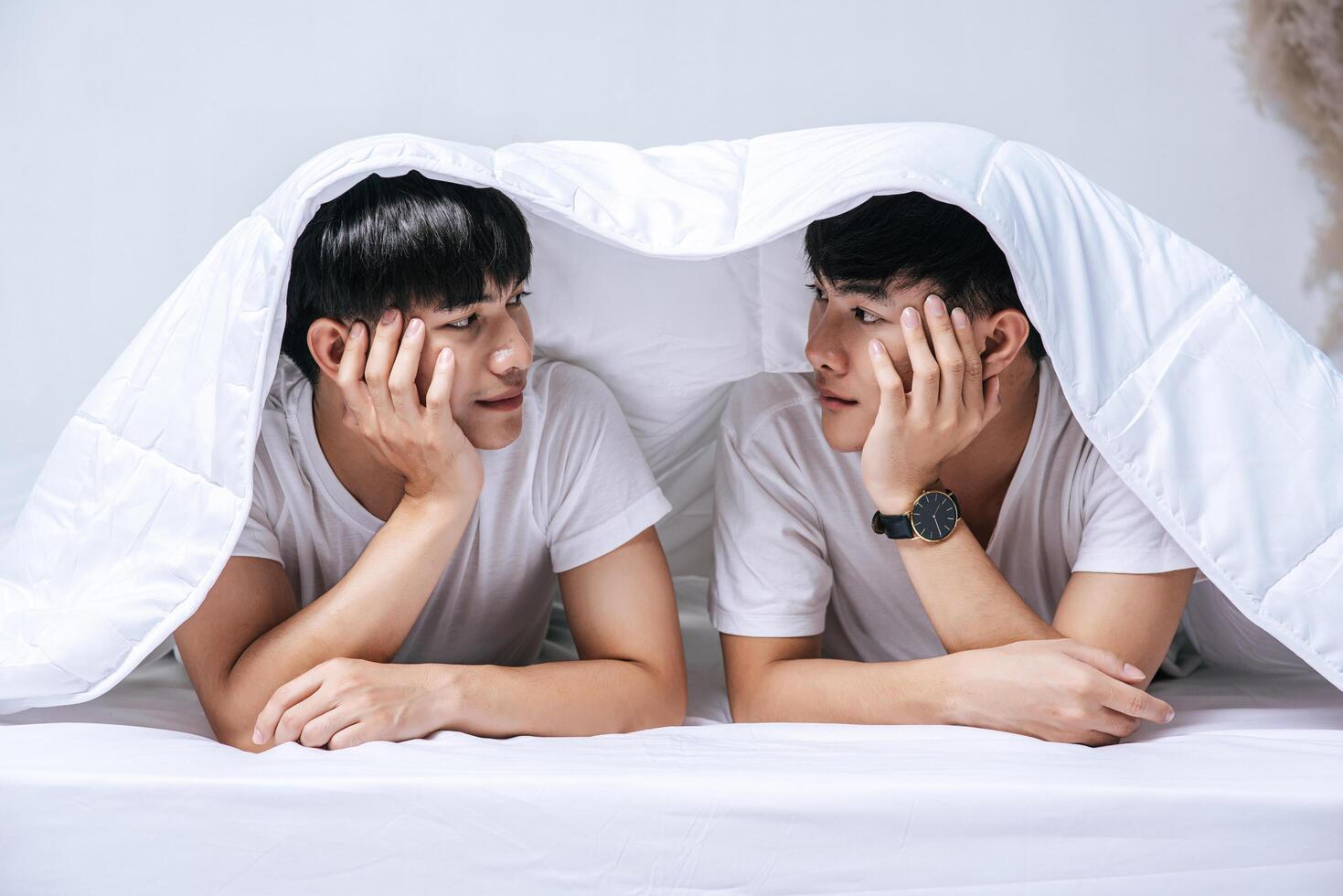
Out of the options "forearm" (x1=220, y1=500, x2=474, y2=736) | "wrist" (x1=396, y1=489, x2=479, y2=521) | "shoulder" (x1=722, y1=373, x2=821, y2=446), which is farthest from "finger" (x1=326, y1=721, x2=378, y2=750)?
"shoulder" (x1=722, y1=373, x2=821, y2=446)

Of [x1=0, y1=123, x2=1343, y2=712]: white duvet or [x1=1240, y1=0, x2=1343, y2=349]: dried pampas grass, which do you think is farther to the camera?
[x1=1240, y1=0, x2=1343, y2=349]: dried pampas grass

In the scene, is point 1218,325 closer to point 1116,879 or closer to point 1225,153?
point 1116,879

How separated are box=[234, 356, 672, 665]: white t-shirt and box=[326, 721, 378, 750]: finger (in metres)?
0.24

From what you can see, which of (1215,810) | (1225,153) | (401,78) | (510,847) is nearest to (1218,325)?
(1215,810)

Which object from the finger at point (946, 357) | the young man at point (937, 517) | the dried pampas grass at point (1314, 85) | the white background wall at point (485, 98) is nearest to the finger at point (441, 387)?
the young man at point (937, 517)

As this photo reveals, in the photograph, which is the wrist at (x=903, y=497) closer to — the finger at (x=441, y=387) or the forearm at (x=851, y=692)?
the forearm at (x=851, y=692)

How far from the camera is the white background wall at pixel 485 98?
213 cm

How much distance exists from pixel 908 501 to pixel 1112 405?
0.69 feet

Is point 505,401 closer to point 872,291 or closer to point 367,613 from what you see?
point 367,613

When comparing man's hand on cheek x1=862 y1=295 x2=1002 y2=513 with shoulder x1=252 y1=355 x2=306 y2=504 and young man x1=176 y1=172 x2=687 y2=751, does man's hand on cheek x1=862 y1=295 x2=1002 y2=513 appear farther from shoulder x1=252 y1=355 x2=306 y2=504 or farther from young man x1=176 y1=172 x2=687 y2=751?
shoulder x1=252 y1=355 x2=306 y2=504

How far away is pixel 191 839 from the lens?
0.92 m

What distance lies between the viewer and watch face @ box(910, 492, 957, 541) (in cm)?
113

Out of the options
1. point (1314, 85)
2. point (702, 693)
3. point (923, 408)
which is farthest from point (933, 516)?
point (1314, 85)

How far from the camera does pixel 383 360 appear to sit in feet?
3.63
